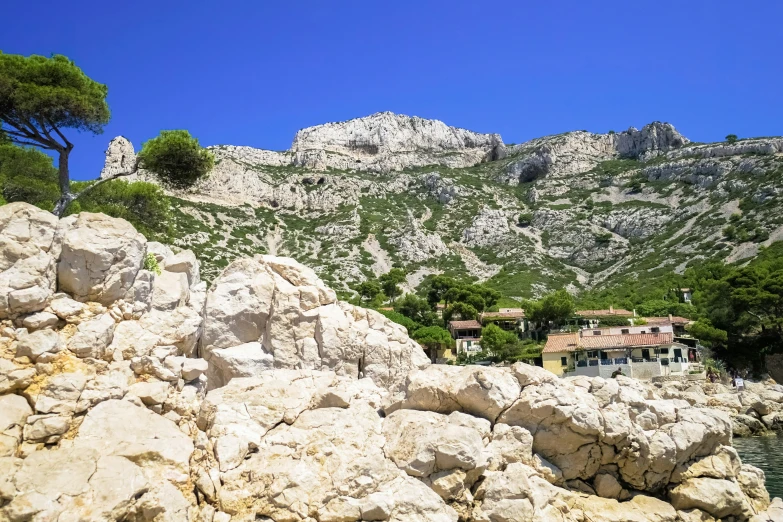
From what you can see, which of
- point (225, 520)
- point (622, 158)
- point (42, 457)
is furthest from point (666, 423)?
point (622, 158)

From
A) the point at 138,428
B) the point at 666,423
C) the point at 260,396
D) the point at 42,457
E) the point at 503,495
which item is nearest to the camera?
the point at 42,457

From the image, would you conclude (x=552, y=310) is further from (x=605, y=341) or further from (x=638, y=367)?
(x=638, y=367)

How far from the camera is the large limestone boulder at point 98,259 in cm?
1305

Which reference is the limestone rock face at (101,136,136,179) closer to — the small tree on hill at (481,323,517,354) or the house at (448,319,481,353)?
the house at (448,319,481,353)

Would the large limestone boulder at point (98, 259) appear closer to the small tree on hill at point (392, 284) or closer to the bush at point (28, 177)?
the bush at point (28, 177)

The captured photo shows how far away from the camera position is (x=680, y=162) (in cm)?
13038

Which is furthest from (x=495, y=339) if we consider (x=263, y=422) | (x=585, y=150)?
(x=585, y=150)

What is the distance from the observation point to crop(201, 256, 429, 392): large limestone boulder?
16.3 metres

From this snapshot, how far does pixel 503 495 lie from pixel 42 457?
9821 millimetres

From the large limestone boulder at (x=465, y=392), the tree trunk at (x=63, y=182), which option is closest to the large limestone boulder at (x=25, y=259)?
the tree trunk at (x=63, y=182)

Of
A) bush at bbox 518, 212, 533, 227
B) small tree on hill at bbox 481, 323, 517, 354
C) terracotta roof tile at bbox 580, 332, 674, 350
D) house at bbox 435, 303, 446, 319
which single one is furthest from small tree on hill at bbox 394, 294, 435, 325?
bush at bbox 518, 212, 533, 227

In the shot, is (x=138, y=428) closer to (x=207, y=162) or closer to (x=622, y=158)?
(x=207, y=162)

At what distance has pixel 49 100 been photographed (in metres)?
20.2

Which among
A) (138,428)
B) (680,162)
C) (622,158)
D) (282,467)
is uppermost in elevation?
(622,158)
